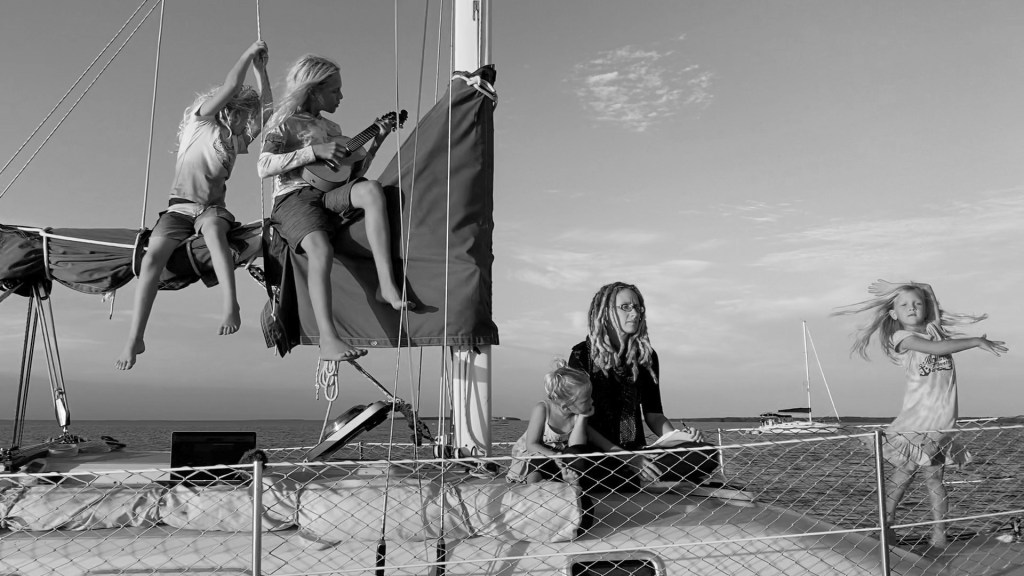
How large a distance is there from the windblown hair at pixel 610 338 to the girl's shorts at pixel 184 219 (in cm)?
256

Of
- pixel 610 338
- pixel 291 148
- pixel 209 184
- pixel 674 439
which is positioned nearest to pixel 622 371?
pixel 610 338

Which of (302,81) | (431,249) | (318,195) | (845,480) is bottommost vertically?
(845,480)

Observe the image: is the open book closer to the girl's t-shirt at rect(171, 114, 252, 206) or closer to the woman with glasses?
the woman with glasses

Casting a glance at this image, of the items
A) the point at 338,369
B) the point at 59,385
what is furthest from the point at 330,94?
the point at 59,385

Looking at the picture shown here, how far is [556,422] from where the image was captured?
444cm

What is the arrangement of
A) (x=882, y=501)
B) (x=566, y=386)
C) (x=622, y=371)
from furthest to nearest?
(x=622, y=371)
(x=566, y=386)
(x=882, y=501)

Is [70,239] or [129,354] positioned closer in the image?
[129,354]

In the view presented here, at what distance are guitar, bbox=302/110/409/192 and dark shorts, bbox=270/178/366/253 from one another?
2.5 inches

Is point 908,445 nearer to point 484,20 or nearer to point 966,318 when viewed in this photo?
point 966,318

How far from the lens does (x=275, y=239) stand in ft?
17.2

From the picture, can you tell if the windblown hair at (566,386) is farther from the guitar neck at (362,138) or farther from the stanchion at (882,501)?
the guitar neck at (362,138)

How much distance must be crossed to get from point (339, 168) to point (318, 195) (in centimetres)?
22

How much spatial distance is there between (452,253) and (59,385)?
381cm

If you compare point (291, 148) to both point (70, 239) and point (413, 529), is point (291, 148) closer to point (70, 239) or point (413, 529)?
point (70, 239)
